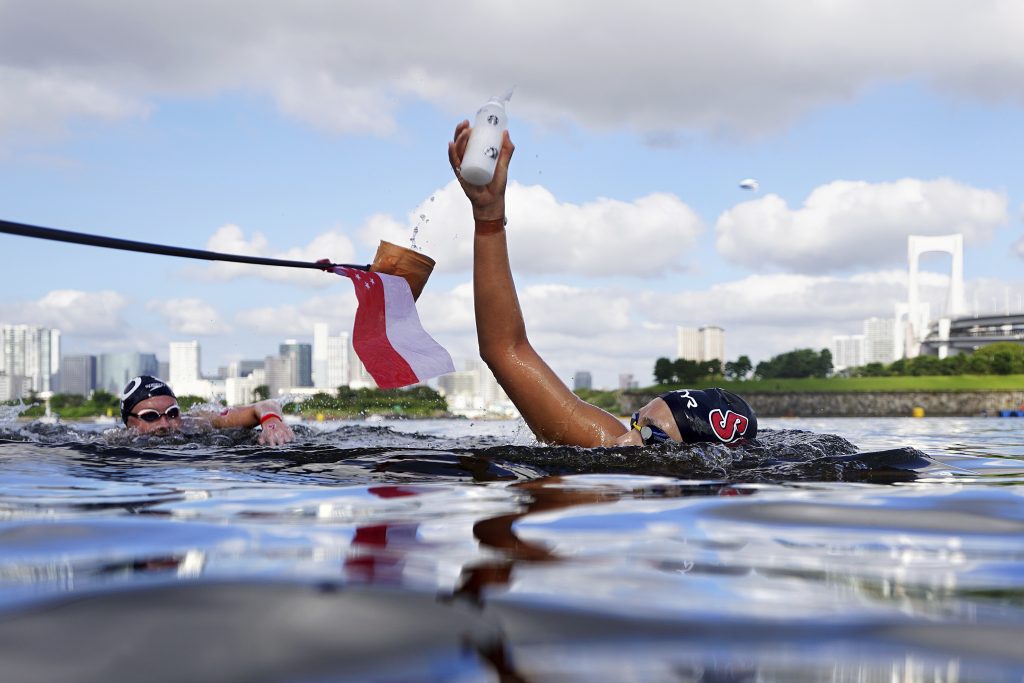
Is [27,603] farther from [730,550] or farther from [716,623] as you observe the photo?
[730,550]

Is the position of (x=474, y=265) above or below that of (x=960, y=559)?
above

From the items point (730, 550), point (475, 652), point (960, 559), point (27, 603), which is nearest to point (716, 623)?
point (475, 652)

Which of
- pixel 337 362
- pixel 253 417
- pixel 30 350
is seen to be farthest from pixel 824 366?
pixel 30 350

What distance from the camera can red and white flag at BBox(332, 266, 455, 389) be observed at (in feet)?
18.6

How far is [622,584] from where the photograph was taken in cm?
172

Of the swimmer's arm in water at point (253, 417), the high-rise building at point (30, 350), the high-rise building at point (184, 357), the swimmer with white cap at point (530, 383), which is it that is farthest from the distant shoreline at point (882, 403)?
the high-rise building at point (30, 350)

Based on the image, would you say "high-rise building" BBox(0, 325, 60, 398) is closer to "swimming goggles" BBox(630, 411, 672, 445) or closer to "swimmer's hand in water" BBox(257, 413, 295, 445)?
"swimmer's hand in water" BBox(257, 413, 295, 445)

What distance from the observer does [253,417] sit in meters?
7.93

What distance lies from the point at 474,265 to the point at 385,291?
4.79 feet

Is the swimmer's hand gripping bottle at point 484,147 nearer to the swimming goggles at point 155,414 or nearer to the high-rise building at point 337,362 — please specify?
the swimming goggles at point 155,414

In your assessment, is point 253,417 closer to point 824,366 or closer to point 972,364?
point 972,364

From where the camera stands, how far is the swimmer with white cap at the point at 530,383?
452 centimetres

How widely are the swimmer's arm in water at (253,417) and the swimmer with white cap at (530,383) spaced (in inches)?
113

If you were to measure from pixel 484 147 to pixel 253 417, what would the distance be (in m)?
4.66
